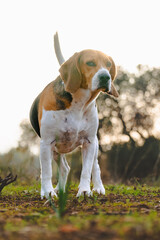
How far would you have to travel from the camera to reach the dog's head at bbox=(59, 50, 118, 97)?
412 centimetres

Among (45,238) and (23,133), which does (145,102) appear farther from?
(45,238)

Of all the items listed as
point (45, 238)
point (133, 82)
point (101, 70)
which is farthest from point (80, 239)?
point (133, 82)

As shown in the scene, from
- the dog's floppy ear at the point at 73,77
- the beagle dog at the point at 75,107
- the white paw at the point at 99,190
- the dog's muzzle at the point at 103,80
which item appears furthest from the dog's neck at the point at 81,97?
the white paw at the point at 99,190

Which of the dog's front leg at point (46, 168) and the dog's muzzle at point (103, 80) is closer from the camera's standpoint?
the dog's muzzle at point (103, 80)

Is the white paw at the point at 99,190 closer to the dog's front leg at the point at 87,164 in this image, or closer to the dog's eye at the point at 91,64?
the dog's front leg at the point at 87,164

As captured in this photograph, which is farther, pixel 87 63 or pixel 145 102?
pixel 145 102

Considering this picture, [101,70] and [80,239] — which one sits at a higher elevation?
[101,70]

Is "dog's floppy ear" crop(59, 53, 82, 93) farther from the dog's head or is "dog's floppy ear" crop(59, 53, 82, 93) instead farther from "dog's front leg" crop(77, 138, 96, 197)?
"dog's front leg" crop(77, 138, 96, 197)

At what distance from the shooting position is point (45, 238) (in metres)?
1.59

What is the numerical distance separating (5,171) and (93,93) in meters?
5.64

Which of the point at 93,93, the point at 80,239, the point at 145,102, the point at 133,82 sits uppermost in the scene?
the point at 133,82

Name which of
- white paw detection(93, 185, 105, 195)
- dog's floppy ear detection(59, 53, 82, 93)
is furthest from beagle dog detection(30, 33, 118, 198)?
white paw detection(93, 185, 105, 195)

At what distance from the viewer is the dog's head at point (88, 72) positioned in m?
4.12

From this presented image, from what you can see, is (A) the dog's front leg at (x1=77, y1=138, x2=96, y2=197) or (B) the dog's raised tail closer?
(A) the dog's front leg at (x1=77, y1=138, x2=96, y2=197)
